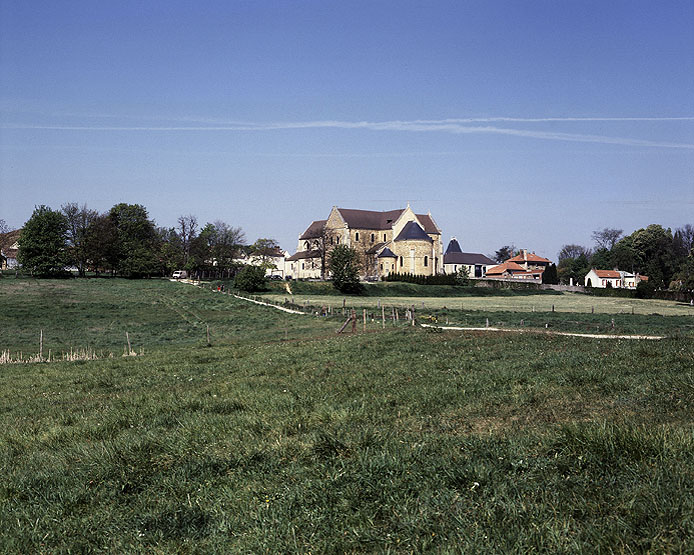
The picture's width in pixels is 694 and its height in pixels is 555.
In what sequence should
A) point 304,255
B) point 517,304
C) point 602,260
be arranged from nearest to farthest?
1. point 517,304
2. point 304,255
3. point 602,260

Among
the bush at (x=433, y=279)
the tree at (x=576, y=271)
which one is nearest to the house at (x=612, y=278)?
the tree at (x=576, y=271)

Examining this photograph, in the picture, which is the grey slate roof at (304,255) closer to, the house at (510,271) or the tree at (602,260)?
the house at (510,271)

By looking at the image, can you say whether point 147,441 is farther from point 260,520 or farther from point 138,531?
point 260,520

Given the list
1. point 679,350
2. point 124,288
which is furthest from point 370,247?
point 679,350

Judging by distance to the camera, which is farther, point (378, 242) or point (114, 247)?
point (378, 242)

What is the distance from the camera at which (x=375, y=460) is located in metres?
6.12

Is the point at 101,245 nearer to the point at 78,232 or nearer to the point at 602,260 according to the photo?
the point at 78,232

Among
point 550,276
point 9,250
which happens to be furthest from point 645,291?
point 9,250

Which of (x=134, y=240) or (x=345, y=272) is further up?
(x=134, y=240)

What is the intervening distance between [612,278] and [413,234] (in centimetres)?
5000

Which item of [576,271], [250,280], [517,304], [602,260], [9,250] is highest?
[9,250]

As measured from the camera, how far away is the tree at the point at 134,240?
377ft

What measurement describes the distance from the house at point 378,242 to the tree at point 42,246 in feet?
174

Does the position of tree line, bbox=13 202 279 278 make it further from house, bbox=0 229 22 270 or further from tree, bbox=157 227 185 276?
house, bbox=0 229 22 270
